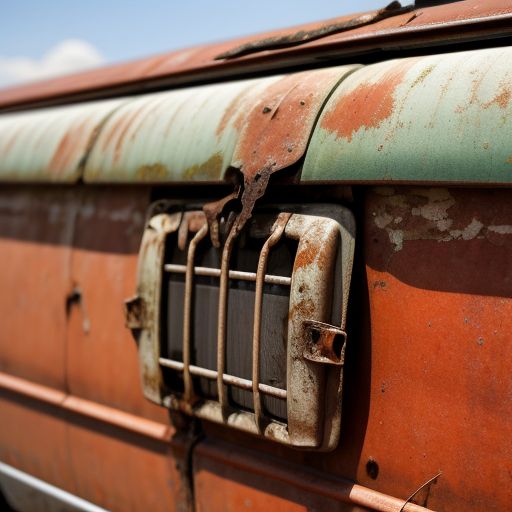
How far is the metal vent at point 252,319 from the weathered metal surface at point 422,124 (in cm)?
16

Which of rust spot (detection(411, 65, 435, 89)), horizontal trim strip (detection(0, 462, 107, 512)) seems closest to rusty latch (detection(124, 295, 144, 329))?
horizontal trim strip (detection(0, 462, 107, 512))

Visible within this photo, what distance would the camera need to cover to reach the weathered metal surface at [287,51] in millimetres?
1770

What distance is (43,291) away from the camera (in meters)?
2.80

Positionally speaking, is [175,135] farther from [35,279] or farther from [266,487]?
[266,487]

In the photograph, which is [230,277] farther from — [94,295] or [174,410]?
[94,295]

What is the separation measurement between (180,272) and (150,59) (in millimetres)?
1414

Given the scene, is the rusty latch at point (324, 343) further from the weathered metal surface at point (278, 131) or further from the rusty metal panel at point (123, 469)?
the rusty metal panel at point (123, 469)

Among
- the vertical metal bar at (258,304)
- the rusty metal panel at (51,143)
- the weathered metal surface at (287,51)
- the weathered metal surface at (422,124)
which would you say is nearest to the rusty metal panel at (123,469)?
the vertical metal bar at (258,304)

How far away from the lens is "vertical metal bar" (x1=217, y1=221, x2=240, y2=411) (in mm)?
1878

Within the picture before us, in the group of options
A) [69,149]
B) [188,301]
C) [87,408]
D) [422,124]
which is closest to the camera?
[422,124]

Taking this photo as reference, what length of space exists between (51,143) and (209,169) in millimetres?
1081

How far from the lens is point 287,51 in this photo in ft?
7.27

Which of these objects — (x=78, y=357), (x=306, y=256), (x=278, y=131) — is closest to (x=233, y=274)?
(x=306, y=256)

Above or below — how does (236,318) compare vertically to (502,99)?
below
